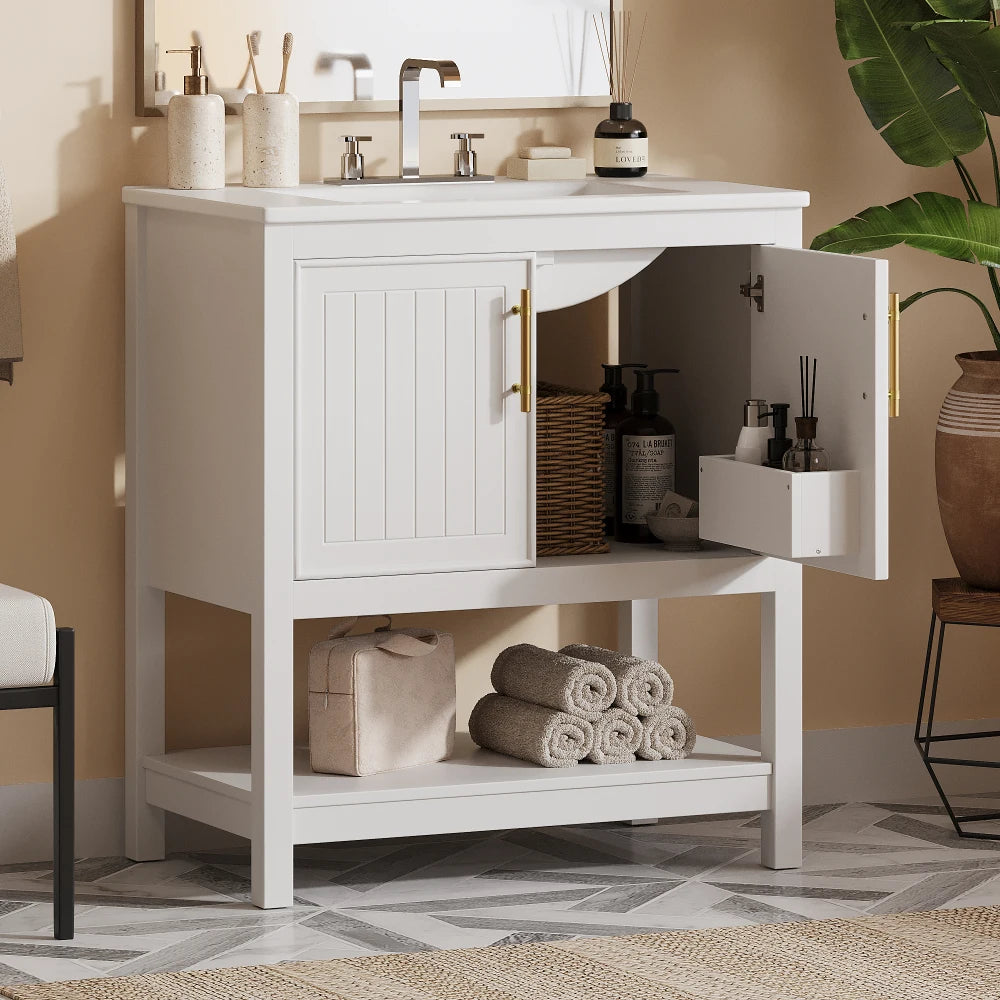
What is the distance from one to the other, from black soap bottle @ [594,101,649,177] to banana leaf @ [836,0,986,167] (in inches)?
15.3

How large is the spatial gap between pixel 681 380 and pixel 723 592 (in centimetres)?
43

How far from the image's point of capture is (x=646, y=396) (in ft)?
11.2

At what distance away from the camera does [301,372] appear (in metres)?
2.96

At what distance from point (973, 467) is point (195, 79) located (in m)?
1.38

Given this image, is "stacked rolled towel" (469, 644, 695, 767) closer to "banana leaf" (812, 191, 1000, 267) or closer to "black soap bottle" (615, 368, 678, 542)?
"black soap bottle" (615, 368, 678, 542)

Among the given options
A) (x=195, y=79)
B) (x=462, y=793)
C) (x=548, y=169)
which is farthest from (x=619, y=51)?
(x=462, y=793)

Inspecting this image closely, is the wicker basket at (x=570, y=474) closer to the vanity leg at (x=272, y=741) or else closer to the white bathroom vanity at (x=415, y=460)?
the white bathroom vanity at (x=415, y=460)

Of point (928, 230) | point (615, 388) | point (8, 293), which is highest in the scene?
point (928, 230)

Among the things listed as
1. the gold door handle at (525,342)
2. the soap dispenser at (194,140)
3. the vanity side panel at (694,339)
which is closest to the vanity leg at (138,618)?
the soap dispenser at (194,140)

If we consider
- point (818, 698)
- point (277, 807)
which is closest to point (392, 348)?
point (277, 807)

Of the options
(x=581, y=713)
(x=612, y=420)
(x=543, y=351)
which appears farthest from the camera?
(x=543, y=351)

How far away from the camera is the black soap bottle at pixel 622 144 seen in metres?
3.52

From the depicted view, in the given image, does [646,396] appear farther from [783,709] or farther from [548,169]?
[783,709]

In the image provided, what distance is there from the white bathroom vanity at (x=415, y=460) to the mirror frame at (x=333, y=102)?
0.15 metres
